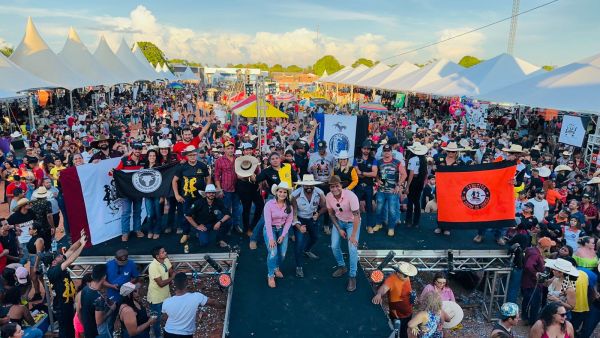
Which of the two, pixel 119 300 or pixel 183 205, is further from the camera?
pixel 183 205

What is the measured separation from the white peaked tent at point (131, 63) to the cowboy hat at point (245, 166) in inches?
1266

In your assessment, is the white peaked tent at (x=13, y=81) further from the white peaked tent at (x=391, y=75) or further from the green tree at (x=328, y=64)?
the green tree at (x=328, y=64)

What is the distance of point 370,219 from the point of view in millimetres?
8023

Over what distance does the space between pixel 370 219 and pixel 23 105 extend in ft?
87.3

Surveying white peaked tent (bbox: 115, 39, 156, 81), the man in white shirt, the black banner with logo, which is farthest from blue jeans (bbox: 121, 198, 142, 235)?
white peaked tent (bbox: 115, 39, 156, 81)

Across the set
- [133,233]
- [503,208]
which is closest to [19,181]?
[133,233]

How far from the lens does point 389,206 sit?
7.77m

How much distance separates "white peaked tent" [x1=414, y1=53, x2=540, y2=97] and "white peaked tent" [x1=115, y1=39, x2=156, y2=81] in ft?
90.5

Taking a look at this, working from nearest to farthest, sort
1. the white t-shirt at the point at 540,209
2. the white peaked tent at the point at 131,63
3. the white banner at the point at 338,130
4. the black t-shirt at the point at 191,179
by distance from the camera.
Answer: the black t-shirt at the point at 191,179 → the white t-shirt at the point at 540,209 → the white banner at the point at 338,130 → the white peaked tent at the point at 131,63

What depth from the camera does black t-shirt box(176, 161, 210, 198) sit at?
6.97m

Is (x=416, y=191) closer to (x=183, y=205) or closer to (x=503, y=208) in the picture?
(x=503, y=208)

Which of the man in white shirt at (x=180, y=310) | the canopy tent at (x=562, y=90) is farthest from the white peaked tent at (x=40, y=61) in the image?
the canopy tent at (x=562, y=90)

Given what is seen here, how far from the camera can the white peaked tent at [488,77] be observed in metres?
17.7

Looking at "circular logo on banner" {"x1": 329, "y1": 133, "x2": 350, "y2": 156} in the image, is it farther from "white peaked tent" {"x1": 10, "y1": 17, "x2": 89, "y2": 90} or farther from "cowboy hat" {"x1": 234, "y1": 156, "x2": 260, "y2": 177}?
"white peaked tent" {"x1": 10, "y1": 17, "x2": 89, "y2": 90}
